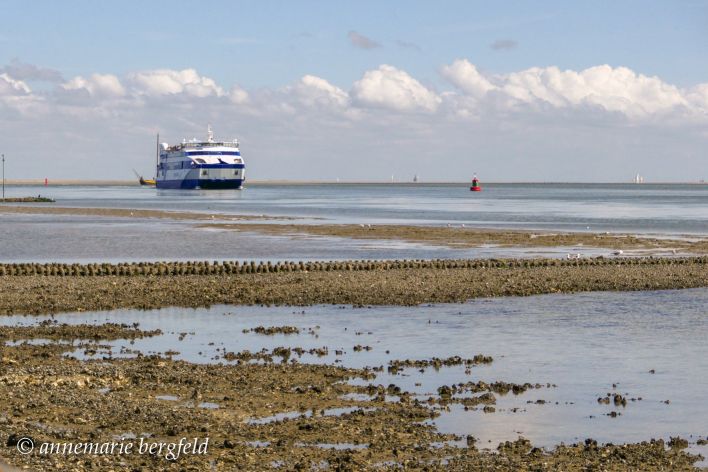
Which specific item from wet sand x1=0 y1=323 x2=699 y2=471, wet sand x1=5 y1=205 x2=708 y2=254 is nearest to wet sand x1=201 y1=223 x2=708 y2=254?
wet sand x1=5 y1=205 x2=708 y2=254

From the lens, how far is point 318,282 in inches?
1316

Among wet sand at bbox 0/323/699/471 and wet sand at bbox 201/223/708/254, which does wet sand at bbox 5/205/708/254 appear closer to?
wet sand at bbox 201/223/708/254

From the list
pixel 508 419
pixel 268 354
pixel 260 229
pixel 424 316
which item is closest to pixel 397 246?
pixel 260 229

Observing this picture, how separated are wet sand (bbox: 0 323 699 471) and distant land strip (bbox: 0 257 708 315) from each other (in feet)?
31.3

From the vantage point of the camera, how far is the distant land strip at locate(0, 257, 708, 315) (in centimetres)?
2941

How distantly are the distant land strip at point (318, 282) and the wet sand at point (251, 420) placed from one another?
9548mm

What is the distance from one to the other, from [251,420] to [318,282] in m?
18.4

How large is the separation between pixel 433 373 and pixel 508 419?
3.71 m

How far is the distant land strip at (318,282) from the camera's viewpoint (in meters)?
29.4

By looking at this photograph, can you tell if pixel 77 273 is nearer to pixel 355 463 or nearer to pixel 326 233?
pixel 355 463
